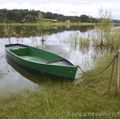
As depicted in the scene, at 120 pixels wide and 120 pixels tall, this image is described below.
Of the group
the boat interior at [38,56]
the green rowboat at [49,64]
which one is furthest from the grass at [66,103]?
the boat interior at [38,56]

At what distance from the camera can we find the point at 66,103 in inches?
235

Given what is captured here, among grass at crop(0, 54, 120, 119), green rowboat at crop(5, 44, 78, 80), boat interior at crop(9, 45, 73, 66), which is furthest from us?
boat interior at crop(9, 45, 73, 66)

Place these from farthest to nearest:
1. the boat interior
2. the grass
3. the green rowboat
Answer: the boat interior, the green rowboat, the grass

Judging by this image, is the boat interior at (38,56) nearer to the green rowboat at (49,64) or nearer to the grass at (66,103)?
the green rowboat at (49,64)

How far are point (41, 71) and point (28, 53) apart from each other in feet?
14.0

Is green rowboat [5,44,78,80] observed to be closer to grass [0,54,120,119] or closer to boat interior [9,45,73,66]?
boat interior [9,45,73,66]

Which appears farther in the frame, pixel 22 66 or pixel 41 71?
pixel 22 66

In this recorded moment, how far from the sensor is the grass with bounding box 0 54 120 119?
5.27 meters

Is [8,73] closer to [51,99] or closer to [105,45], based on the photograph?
[51,99]

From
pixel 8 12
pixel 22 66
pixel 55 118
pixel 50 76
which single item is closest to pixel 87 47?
pixel 22 66

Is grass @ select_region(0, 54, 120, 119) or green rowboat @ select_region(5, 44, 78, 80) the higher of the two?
green rowboat @ select_region(5, 44, 78, 80)

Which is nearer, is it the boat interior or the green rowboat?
the green rowboat

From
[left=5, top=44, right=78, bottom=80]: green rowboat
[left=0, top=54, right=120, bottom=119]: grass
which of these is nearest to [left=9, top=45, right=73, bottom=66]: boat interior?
[left=5, top=44, right=78, bottom=80]: green rowboat

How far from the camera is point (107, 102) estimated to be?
591 cm
